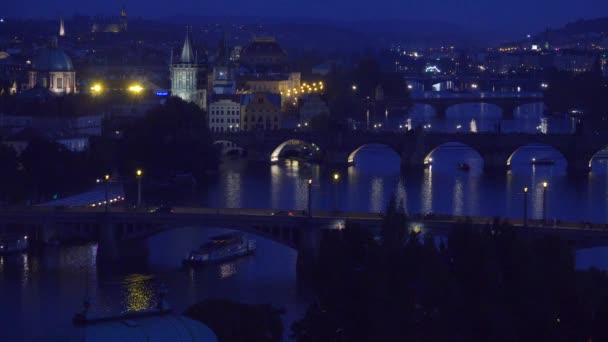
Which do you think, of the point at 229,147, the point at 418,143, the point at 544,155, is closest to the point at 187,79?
the point at 229,147

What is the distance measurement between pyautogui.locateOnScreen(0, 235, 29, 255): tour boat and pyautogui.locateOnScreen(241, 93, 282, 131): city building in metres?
15.4

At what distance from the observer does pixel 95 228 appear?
1725 centimetres

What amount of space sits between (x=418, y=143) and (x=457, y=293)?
1661 cm

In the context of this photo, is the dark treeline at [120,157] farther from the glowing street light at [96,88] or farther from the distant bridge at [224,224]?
the glowing street light at [96,88]

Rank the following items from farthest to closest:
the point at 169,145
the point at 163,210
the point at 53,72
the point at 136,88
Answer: the point at 136,88
the point at 53,72
the point at 169,145
the point at 163,210

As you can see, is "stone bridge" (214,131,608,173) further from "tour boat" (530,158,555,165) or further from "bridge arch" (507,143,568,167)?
"tour boat" (530,158,555,165)

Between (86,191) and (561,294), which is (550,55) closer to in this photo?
(86,191)

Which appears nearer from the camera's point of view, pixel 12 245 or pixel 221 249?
pixel 221 249

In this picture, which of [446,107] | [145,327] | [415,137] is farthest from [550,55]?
[145,327]

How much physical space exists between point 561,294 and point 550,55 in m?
71.6

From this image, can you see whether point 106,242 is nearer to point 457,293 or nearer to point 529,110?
point 457,293

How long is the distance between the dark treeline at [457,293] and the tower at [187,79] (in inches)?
828

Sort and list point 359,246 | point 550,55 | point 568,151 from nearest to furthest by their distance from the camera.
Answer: point 359,246 → point 568,151 → point 550,55

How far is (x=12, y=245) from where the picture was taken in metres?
17.6
